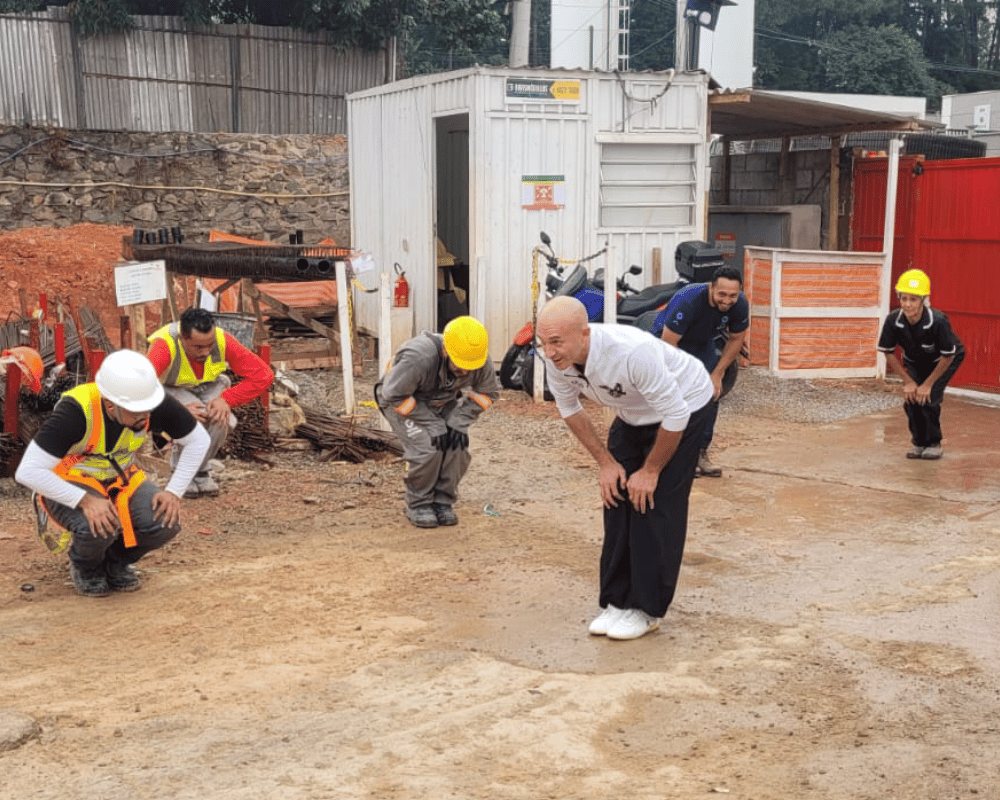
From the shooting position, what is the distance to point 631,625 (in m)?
5.57

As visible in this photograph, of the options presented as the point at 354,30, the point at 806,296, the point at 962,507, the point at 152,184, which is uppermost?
the point at 354,30

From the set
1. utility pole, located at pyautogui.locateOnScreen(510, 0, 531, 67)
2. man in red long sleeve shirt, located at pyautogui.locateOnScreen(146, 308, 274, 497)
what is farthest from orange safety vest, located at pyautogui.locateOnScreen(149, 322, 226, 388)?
utility pole, located at pyautogui.locateOnScreen(510, 0, 531, 67)

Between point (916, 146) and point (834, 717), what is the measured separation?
647 inches

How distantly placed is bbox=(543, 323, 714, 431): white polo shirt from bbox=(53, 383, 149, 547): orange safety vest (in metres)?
2.10

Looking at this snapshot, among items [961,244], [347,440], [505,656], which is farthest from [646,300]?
[505,656]

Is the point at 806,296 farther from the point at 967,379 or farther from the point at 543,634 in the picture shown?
the point at 543,634

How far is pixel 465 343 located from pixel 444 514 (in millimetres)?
1136

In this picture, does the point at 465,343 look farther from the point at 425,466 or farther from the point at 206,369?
the point at 206,369

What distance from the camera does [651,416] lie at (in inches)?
214

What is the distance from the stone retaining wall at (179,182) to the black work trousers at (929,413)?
11365mm

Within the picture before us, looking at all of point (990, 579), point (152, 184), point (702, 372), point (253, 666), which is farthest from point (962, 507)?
point (152, 184)

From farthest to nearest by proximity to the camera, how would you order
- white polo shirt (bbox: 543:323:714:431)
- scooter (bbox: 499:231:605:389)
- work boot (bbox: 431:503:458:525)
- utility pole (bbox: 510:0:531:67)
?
utility pole (bbox: 510:0:531:67), scooter (bbox: 499:231:605:389), work boot (bbox: 431:503:458:525), white polo shirt (bbox: 543:323:714:431)

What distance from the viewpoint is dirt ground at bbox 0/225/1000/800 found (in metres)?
4.18

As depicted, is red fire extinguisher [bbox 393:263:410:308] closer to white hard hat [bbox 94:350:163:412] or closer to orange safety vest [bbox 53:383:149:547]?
orange safety vest [bbox 53:383:149:547]
